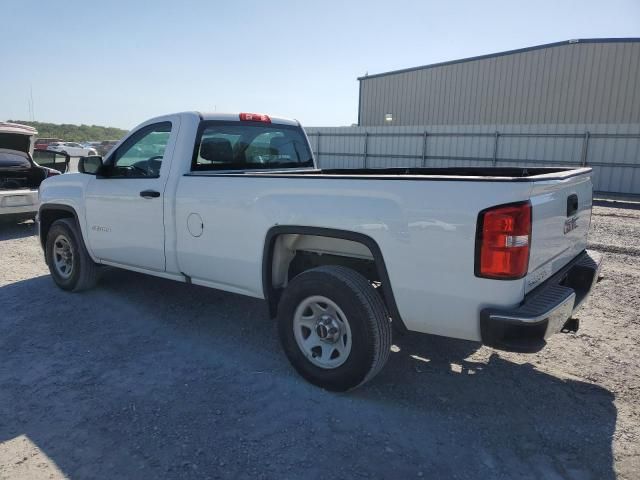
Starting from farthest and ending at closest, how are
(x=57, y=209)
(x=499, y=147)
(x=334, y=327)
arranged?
1. (x=499, y=147)
2. (x=57, y=209)
3. (x=334, y=327)

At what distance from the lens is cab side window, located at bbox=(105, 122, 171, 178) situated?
4.37 meters

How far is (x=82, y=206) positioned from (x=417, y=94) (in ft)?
71.3

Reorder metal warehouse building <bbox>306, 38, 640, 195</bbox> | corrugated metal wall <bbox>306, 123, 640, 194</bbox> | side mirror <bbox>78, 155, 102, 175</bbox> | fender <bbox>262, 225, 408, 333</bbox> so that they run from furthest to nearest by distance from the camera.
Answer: metal warehouse building <bbox>306, 38, 640, 195</bbox>, corrugated metal wall <bbox>306, 123, 640, 194</bbox>, side mirror <bbox>78, 155, 102, 175</bbox>, fender <bbox>262, 225, 408, 333</bbox>

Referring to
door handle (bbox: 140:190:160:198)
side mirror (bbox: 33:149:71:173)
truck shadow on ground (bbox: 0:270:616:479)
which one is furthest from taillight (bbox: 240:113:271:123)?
side mirror (bbox: 33:149:71:173)

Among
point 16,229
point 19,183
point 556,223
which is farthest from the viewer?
point 16,229

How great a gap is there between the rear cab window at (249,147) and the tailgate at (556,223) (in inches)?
107

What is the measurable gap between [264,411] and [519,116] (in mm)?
21493

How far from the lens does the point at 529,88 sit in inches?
821

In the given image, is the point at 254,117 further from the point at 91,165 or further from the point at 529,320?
the point at 529,320

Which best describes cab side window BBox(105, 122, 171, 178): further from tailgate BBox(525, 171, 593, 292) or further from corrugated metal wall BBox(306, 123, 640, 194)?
corrugated metal wall BBox(306, 123, 640, 194)

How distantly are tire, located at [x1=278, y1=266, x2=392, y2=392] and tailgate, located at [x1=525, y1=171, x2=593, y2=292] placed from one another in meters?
0.92

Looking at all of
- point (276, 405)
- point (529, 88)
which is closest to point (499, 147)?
point (529, 88)

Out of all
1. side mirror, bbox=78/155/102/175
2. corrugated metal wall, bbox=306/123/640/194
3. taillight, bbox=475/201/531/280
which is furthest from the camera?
corrugated metal wall, bbox=306/123/640/194

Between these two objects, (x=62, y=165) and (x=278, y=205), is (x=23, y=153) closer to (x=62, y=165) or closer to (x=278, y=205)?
(x=62, y=165)
